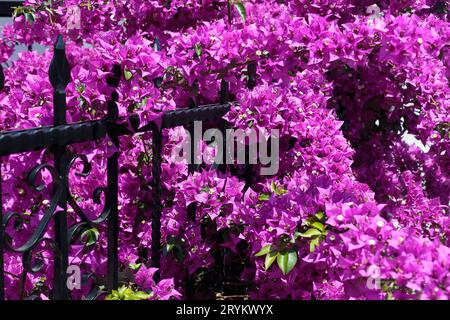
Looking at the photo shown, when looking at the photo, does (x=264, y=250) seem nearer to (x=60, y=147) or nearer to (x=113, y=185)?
(x=113, y=185)

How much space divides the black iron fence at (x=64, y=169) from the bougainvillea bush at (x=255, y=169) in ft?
0.19

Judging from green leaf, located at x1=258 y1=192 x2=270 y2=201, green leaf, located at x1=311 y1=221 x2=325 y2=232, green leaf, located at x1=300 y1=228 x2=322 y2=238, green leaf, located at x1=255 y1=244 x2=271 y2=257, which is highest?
green leaf, located at x1=258 y1=192 x2=270 y2=201

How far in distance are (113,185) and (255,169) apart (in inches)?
33.7

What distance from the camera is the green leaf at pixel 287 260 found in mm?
1867

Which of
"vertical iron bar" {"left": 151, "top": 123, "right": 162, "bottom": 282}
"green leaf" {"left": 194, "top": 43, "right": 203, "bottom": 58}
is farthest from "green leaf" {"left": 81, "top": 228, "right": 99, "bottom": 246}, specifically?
"green leaf" {"left": 194, "top": 43, "right": 203, "bottom": 58}

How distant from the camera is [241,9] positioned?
8.99 feet

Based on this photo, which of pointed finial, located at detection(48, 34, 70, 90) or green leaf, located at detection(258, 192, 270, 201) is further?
green leaf, located at detection(258, 192, 270, 201)

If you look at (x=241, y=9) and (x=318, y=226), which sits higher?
(x=241, y=9)

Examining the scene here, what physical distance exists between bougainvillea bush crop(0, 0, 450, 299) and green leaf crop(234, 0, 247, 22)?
11 millimetres

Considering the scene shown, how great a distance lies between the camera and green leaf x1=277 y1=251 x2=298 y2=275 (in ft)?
6.13

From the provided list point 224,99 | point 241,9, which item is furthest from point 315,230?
point 241,9

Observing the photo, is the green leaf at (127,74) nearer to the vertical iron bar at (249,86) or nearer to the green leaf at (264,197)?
the green leaf at (264,197)

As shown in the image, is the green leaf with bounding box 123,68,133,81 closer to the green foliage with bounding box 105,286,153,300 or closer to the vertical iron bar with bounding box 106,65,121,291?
the vertical iron bar with bounding box 106,65,121,291
